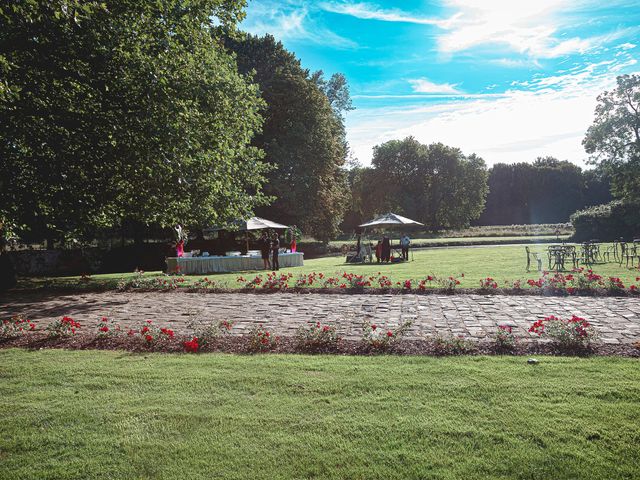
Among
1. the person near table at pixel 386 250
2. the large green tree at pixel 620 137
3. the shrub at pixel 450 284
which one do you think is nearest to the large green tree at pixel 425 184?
the large green tree at pixel 620 137

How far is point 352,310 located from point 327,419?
5.66 metres

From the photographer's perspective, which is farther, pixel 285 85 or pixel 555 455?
pixel 285 85

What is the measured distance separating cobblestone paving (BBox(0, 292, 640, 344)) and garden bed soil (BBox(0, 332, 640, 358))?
0.54 meters

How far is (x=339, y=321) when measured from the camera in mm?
8406

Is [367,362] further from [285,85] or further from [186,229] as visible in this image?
[285,85]

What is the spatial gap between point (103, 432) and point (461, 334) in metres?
5.43

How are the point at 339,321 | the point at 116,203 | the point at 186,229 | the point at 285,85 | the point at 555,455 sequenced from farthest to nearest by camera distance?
1. the point at 285,85
2. the point at 186,229
3. the point at 116,203
4. the point at 339,321
5. the point at 555,455

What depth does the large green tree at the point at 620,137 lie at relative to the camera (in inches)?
1532

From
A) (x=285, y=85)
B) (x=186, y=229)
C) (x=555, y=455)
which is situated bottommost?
(x=555, y=455)

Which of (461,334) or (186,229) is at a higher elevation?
(186,229)

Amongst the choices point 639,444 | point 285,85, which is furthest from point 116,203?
point 285,85

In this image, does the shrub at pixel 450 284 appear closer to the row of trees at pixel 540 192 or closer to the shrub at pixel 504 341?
the shrub at pixel 504 341

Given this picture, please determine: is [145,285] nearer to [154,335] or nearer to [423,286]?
[154,335]

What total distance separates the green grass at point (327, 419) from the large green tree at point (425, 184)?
59.4 metres
